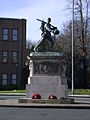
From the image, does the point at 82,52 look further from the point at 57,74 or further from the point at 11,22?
the point at 57,74

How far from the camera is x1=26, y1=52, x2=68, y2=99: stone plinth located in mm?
22078

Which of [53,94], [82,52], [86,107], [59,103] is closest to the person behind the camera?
[86,107]

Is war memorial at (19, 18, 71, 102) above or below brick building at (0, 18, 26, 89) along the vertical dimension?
below

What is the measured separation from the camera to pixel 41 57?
22.6 metres

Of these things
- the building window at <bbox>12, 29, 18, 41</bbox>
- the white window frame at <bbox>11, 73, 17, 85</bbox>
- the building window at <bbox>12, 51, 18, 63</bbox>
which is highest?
A: the building window at <bbox>12, 29, 18, 41</bbox>

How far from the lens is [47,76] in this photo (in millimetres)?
22156

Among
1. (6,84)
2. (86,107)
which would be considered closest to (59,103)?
(86,107)

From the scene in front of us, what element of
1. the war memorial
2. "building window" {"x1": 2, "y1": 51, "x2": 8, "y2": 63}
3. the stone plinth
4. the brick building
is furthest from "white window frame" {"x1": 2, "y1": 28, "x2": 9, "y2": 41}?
the stone plinth

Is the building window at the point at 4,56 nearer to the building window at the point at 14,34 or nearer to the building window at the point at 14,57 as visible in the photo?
the building window at the point at 14,57

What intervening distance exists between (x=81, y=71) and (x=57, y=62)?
32.1m

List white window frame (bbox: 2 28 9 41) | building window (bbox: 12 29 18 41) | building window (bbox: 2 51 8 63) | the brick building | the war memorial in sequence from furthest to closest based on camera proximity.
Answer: building window (bbox: 12 29 18 41)
white window frame (bbox: 2 28 9 41)
building window (bbox: 2 51 8 63)
the brick building
the war memorial

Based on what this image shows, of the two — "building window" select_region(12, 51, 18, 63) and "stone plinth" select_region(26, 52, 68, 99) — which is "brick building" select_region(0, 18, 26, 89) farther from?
"stone plinth" select_region(26, 52, 68, 99)

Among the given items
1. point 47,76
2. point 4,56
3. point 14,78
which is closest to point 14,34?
point 4,56

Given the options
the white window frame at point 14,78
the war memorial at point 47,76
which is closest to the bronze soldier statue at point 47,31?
the war memorial at point 47,76
